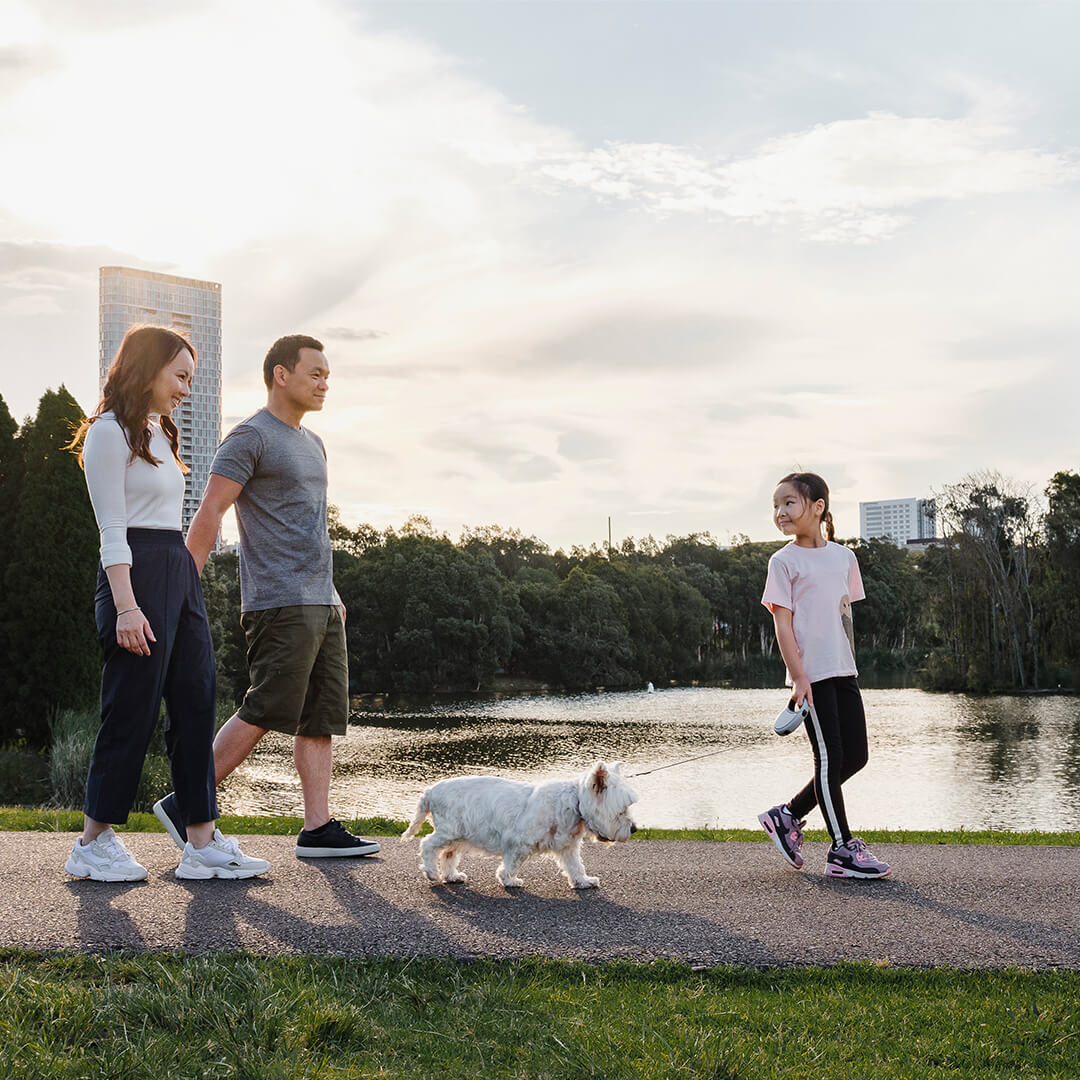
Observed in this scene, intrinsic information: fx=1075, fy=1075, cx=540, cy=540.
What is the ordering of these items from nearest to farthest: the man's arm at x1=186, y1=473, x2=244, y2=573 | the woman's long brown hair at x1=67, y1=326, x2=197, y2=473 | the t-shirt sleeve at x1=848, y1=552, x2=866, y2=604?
1. the woman's long brown hair at x1=67, y1=326, x2=197, y2=473
2. the man's arm at x1=186, y1=473, x2=244, y2=573
3. the t-shirt sleeve at x1=848, y1=552, x2=866, y2=604

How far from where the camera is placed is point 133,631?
4207 mm

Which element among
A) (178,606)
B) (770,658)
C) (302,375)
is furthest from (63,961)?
(770,658)

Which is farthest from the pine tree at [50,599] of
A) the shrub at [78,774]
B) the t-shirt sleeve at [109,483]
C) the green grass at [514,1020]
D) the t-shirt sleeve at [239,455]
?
the green grass at [514,1020]

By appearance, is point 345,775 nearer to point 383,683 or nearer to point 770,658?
point 383,683

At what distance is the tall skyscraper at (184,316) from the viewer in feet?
107

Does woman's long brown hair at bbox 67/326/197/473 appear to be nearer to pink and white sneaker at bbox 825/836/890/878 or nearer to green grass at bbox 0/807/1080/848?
green grass at bbox 0/807/1080/848

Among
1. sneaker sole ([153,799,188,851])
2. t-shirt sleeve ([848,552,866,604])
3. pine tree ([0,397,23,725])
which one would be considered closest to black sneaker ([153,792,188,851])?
sneaker sole ([153,799,188,851])

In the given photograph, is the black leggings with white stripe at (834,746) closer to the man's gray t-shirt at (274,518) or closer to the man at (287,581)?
the man at (287,581)

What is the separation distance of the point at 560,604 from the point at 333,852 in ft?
215

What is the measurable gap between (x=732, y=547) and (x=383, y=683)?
47794 millimetres

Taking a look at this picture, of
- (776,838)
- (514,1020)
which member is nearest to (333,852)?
(776,838)

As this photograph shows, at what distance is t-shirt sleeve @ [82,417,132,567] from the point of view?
4.29 metres

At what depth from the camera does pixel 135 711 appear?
436 cm

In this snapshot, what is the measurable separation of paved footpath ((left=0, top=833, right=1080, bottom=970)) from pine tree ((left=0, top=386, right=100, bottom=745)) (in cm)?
1580
